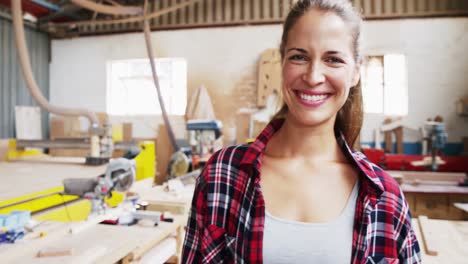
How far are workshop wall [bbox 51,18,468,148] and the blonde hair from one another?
4448 millimetres

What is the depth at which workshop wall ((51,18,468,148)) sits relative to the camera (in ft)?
17.5

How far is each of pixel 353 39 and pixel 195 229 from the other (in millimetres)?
637

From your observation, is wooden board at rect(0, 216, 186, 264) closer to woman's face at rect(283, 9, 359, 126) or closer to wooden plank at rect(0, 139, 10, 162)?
woman's face at rect(283, 9, 359, 126)

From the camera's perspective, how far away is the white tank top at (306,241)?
2.70 feet

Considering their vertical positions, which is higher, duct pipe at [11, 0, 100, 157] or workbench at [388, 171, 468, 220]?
duct pipe at [11, 0, 100, 157]

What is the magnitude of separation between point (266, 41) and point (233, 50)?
1.83ft

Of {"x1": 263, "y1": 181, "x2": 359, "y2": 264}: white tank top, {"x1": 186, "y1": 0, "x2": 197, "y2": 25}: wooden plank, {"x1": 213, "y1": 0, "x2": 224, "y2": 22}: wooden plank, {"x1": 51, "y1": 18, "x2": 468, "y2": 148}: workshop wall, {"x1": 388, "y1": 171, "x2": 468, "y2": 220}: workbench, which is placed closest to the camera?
{"x1": 263, "y1": 181, "x2": 359, "y2": 264}: white tank top

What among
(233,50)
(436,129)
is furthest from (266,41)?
(436,129)

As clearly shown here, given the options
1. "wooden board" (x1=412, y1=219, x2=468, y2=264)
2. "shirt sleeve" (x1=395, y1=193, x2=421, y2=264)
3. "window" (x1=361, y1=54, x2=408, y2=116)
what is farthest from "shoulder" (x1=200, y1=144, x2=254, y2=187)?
"window" (x1=361, y1=54, x2=408, y2=116)

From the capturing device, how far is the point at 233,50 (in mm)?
6004

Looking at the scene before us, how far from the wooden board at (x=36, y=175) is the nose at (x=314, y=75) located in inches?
75.9

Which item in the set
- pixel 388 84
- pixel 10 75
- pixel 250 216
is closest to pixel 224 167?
pixel 250 216

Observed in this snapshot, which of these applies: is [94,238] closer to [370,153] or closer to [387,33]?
[370,153]

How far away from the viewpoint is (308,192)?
3.10 feet
